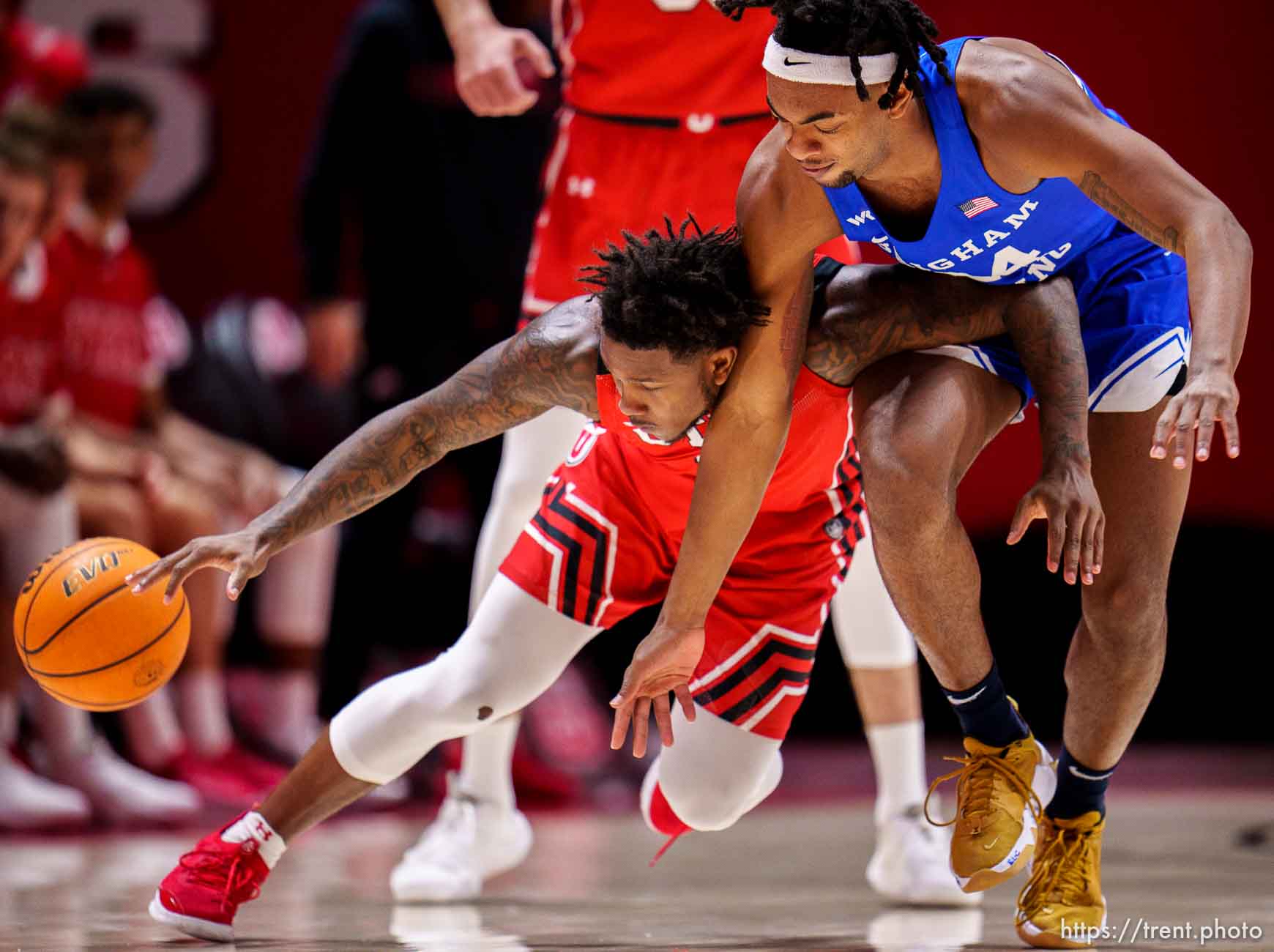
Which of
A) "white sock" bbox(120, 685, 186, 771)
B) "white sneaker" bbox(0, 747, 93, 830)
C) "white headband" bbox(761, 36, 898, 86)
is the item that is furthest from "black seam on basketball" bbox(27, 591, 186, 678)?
"white sock" bbox(120, 685, 186, 771)

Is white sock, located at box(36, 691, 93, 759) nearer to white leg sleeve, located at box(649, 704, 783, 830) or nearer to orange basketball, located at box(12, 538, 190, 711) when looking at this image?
orange basketball, located at box(12, 538, 190, 711)

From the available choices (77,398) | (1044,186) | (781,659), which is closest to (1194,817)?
(781,659)

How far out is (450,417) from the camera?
3127 millimetres

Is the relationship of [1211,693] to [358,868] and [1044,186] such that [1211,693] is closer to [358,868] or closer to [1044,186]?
[358,868]

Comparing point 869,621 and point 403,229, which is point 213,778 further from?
point 869,621

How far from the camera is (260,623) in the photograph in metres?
6.30

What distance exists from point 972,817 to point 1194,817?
2.75 m

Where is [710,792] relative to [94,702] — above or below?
below

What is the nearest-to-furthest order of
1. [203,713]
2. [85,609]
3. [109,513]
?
1. [85,609]
2. [109,513]
3. [203,713]

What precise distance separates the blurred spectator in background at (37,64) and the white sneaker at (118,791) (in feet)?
8.98

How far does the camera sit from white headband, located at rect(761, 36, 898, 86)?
2918 millimetres

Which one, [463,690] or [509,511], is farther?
[509,511]

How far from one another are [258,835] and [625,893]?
37.4 inches

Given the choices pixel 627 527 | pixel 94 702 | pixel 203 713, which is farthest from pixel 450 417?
pixel 203 713
